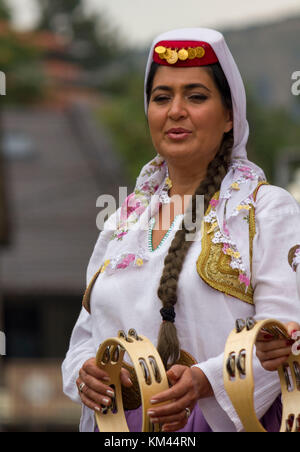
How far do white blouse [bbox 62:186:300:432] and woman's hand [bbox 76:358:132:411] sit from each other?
0.12 m

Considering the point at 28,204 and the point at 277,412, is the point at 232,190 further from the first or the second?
the point at 28,204

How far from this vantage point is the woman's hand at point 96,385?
2.55 metres

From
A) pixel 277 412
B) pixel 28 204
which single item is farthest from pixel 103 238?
pixel 28 204

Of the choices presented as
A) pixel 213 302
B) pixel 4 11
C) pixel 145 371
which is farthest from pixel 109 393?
→ pixel 4 11

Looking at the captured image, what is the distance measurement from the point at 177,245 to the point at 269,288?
0.27 metres

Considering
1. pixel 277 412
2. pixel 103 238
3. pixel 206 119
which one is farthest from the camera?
pixel 103 238

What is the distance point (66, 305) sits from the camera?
736 inches

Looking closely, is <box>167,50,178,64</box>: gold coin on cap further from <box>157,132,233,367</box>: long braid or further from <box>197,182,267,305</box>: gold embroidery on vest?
<box>197,182,267,305</box>: gold embroidery on vest

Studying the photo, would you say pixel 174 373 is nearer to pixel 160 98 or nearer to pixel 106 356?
pixel 106 356

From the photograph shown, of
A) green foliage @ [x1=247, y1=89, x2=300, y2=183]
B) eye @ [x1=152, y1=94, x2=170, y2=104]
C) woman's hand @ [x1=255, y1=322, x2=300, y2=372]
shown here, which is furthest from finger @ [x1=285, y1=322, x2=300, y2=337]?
green foliage @ [x1=247, y1=89, x2=300, y2=183]

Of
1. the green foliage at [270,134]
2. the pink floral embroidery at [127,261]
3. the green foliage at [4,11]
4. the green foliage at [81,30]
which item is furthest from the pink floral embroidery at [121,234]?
the green foliage at [81,30]

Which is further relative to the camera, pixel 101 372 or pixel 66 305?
pixel 66 305
